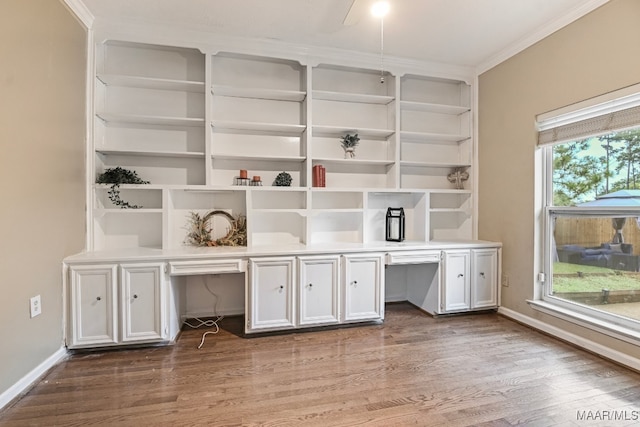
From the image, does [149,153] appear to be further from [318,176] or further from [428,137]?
[428,137]

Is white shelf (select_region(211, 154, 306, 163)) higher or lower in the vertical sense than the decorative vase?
lower

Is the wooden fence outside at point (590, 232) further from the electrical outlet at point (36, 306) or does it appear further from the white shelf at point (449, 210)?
the electrical outlet at point (36, 306)

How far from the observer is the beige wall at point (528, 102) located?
2.19m

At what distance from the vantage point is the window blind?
7.00ft

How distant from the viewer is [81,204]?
2494 millimetres

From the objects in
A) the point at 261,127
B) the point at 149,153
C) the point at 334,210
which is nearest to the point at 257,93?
the point at 261,127

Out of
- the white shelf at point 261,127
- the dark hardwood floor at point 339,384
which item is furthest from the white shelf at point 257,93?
the dark hardwood floor at point 339,384

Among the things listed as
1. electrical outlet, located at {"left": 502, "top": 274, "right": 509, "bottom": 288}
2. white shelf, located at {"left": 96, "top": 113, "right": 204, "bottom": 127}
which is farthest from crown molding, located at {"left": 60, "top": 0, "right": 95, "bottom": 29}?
electrical outlet, located at {"left": 502, "top": 274, "right": 509, "bottom": 288}

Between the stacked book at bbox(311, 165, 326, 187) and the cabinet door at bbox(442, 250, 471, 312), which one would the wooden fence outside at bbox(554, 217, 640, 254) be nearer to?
the cabinet door at bbox(442, 250, 471, 312)

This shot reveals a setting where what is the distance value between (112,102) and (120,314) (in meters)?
1.90

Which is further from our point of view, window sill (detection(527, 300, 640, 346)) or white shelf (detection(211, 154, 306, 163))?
white shelf (detection(211, 154, 306, 163))

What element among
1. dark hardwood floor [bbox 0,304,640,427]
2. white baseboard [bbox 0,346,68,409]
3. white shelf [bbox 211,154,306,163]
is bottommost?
dark hardwood floor [bbox 0,304,640,427]

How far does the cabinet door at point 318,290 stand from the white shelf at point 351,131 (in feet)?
4.31

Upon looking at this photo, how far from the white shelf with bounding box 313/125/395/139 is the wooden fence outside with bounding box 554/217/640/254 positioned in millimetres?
1789
